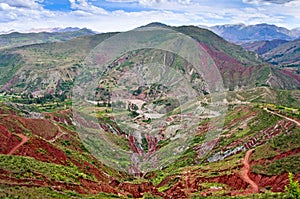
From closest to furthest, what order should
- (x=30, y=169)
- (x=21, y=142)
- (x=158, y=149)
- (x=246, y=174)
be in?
(x=30, y=169)
(x=246, y=174)
(x=21, y=142)
(x=158, y=149)

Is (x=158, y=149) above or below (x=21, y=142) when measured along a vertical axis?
below

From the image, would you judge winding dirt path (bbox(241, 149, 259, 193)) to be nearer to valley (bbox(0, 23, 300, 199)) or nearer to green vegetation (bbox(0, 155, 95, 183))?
valley (bbox(0, 23, 300, 199))

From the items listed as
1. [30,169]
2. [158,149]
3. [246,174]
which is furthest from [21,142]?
[158,149]

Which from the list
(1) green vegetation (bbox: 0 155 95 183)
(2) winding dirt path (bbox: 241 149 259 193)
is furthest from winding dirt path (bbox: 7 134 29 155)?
(2) winding dirt path (bbox: 241 149 259 193)

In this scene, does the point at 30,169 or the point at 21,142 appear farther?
the point at 21,142

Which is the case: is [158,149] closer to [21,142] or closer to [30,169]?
[21,142]

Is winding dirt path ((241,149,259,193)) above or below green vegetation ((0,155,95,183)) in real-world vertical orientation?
below

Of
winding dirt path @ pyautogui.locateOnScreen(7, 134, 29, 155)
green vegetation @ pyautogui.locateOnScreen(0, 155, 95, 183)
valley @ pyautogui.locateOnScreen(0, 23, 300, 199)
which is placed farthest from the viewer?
winding dirt path @ pyautogui.locateOnScreen(7, 134, 29, 155)

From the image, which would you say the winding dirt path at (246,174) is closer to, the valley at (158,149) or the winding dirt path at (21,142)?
the valley at (158,149)

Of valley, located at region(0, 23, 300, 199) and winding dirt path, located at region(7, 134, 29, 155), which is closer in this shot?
valley, located at region(0, 23, 300, 199)

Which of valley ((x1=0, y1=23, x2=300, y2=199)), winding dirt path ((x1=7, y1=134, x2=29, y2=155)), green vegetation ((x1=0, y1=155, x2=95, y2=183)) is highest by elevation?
green vegetation ((x1=0, y1=155, x2=95, y2=183))

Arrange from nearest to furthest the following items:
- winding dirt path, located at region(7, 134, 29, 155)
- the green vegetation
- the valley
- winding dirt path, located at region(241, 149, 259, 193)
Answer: the green vegetation < the valley < winding dirt path, located at region(241, 149, 259, 193) < winding dirt path, located at region(7, 134, 29, 155)
